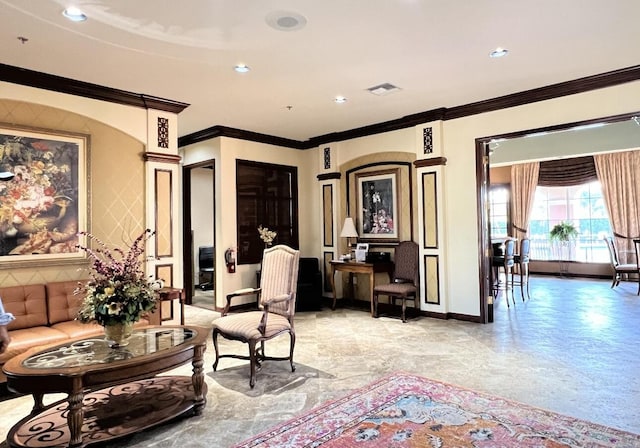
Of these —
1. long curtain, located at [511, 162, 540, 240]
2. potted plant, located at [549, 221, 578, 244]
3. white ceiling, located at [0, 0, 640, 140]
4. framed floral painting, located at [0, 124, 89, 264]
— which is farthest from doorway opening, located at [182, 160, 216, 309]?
potted plant, located at [549, 221, 578, 244]

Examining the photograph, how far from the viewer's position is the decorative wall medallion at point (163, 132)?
497 cm

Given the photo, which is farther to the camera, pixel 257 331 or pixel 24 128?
pixel 24 128

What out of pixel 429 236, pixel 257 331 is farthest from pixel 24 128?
pixel 429 236

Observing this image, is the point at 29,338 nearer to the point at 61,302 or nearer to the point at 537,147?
the point at 61,302

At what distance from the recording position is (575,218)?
9.91 meters

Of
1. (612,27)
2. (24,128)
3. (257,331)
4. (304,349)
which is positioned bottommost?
(304,349)

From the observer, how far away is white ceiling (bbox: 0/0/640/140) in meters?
3.01

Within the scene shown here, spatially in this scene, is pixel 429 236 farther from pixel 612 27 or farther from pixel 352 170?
pixel 612 27

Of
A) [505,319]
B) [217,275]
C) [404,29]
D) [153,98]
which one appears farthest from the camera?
[217,275]

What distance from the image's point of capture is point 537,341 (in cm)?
457

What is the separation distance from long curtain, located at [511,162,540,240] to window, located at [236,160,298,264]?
19.7ft

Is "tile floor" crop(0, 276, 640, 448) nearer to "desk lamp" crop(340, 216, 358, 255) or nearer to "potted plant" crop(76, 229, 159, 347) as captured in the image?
"potted plant" crop(76, 229, 159, 347)

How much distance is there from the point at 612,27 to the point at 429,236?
3.15 meters

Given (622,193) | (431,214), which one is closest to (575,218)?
(622,193)
